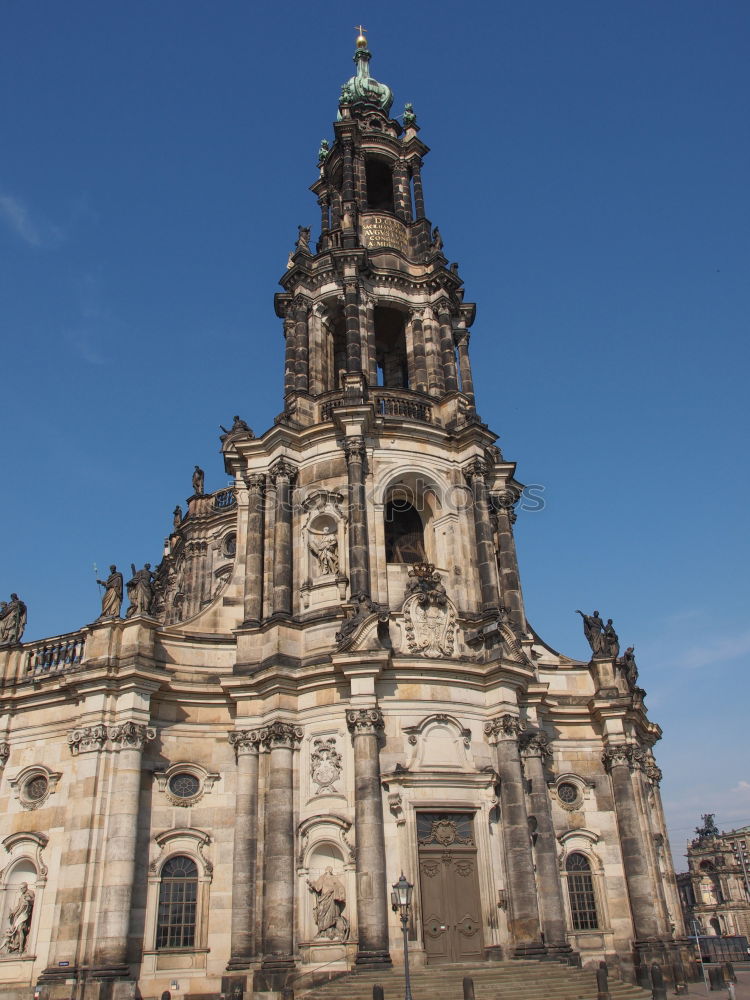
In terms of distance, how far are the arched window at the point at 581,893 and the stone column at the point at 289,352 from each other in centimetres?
1997

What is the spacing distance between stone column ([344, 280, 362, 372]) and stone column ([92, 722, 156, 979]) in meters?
15.0

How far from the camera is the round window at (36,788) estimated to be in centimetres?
2641

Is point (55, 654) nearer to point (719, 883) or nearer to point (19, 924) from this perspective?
point (19, 924)

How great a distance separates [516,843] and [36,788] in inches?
582

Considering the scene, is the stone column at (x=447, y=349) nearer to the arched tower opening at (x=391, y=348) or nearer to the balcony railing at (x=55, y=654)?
the arched tower opening at (x=391, y=348)

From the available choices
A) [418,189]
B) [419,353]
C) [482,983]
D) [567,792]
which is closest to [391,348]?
[419,353]

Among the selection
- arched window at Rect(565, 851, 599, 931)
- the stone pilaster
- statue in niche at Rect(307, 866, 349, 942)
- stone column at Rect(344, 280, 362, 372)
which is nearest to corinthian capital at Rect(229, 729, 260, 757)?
statue in niche at Rect(307, 866, 349, 942)

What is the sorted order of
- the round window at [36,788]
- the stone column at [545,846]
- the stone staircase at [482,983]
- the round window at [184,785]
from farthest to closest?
the round window at [36,788], the round window at [184,785], the stone column at [545,846], the stone staircase at [482,983]

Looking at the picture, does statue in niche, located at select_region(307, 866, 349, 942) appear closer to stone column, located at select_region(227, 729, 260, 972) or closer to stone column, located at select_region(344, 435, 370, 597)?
stone column, located at select_region(227, 729, 260, 972)

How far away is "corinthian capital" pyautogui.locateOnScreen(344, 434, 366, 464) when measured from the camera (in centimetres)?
2909

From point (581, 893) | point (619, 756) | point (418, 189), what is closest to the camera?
point (581, 893)

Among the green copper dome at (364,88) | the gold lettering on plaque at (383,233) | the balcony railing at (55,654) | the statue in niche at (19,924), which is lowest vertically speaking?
the statue in niche at (19,924)

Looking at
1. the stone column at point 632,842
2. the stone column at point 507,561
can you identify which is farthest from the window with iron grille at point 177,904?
the stone column at point 632,842

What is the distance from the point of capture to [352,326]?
3322 cm
